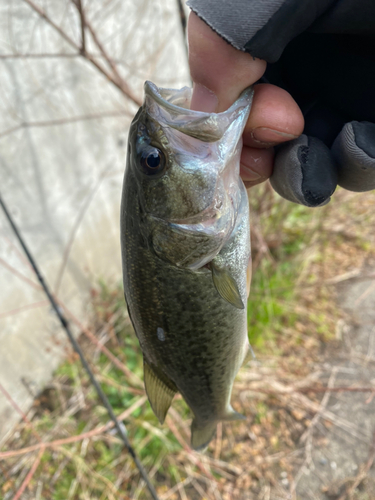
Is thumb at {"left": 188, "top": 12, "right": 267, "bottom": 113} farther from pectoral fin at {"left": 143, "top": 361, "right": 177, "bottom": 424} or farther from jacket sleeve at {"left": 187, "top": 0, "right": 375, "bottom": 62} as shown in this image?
pectoral fin at {"left": 143, "top": 361, "right": 177, "bottom": 424}

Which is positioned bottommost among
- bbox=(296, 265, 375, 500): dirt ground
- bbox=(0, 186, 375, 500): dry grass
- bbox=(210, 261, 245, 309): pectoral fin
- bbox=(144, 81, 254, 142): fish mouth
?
bbox=(296, 265, 375, 500): dirt ground

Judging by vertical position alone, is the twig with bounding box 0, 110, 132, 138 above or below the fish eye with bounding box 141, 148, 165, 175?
below

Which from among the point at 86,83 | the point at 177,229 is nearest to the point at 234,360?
the point at 177,229

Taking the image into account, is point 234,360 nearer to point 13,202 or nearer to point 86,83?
point 13,202

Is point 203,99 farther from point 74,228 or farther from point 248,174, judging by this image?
point 74,228

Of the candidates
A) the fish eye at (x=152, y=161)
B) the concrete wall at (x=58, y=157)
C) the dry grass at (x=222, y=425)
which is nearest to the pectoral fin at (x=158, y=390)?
the fish eye at (x=152, y=161)

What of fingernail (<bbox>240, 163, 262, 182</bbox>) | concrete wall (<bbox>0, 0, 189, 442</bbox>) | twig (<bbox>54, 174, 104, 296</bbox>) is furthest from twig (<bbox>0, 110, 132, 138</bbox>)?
fingernail (<bbox>240, 163, 262, 182</bbox>)
